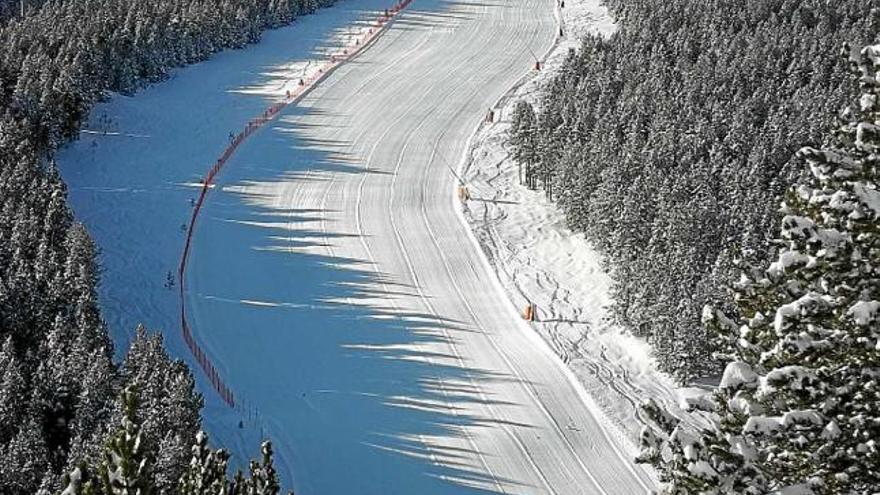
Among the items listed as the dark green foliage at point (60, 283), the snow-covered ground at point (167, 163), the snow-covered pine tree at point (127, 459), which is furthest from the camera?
the snow-covered ground at point (167, 163)

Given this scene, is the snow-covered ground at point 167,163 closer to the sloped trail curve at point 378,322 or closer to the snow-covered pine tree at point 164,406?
the sloped trail curve at point 378,322

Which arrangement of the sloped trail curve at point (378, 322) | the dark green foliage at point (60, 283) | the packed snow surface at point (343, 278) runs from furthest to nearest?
1. the packed snow surface at point (343, 278)
2. the sloped trail curve at point (378, 322)
3. the dark green foliage at point (60, 283)

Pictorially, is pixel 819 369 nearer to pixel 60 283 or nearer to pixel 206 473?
pixel 206 473

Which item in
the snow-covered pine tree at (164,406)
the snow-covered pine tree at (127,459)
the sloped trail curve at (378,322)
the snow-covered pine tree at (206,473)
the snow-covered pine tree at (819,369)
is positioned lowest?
the sloped trail curve at (378,322)

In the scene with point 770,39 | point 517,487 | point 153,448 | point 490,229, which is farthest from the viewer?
point 770,39

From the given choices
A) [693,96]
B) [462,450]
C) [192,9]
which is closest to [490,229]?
[693,96]

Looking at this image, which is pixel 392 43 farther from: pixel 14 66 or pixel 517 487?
pixel 517 487

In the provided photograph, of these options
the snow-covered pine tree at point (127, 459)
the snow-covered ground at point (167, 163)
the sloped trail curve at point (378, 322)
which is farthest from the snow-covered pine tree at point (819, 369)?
the snow-covered ground at point (167, 163)
